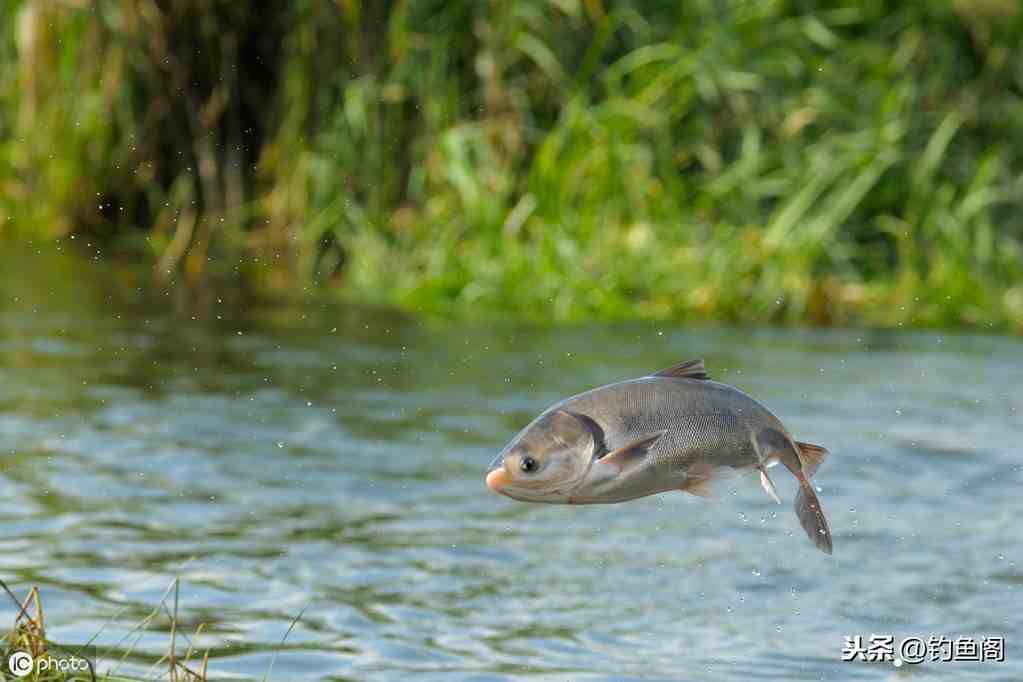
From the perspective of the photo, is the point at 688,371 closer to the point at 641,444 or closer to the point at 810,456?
the point at 641,444

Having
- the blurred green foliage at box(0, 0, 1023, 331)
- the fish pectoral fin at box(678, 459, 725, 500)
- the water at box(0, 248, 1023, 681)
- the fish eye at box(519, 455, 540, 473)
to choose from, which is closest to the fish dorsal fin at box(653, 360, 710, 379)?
the fish pectoral fin at box(678, 459, 725, 500)

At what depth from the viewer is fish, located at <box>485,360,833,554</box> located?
143 inches

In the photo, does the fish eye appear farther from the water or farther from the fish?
the water

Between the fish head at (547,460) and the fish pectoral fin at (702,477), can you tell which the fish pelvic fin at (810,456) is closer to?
the fish pectoral fin at (702,477)

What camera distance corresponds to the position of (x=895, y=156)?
1214cm

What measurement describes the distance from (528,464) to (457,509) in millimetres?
3328

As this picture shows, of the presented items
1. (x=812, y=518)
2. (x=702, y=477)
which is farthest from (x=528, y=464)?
(x=812, y=518)

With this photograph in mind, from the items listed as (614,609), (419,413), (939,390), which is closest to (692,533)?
(614,609)

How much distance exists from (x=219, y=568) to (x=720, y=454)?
238 cm

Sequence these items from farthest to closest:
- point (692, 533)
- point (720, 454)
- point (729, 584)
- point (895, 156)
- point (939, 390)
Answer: point (895, 156), point (939, 390), point (692, 533), point (729, 584), point (720, 454)

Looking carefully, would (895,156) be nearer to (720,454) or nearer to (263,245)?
(263,245)

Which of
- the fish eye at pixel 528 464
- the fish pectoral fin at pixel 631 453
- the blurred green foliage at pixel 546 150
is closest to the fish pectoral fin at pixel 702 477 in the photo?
the fish pectoral fin at pixel 631 453

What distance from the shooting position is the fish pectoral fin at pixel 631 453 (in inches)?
144

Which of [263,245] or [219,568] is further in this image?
[263,245]
